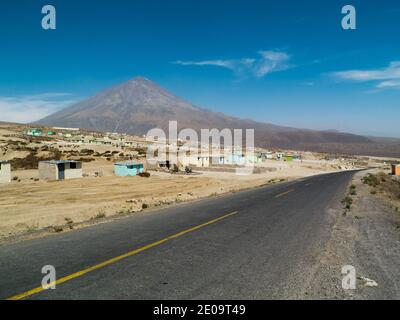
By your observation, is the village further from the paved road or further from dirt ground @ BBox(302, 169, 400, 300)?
dirt ground @ BBox(302, 169, 400, 300)

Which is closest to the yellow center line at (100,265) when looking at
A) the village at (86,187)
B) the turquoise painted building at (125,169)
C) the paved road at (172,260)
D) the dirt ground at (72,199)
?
the paved road at (172,260)

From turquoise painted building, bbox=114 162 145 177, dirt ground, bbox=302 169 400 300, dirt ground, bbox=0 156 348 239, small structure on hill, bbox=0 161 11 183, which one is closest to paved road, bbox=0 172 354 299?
dirt ground, bbox=302 169 400 300

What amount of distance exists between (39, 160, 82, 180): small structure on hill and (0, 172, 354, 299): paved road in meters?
34.9

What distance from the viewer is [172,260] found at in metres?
8.40

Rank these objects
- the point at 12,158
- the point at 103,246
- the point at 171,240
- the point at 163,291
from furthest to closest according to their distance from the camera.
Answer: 1. the point at 12,158
2. the point at 171,240
3. the point at 103,246
4. the point at 163,291

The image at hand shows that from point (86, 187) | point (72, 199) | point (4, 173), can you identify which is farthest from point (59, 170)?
point (72, 199)

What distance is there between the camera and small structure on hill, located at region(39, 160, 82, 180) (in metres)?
45.5

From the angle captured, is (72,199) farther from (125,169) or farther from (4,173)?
(125,169)

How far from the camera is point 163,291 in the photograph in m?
6.44

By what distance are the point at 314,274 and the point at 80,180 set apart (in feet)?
137

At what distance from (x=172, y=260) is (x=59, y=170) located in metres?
41.3

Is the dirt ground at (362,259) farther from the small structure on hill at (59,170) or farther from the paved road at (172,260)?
the small structure on hill at (59,170)
